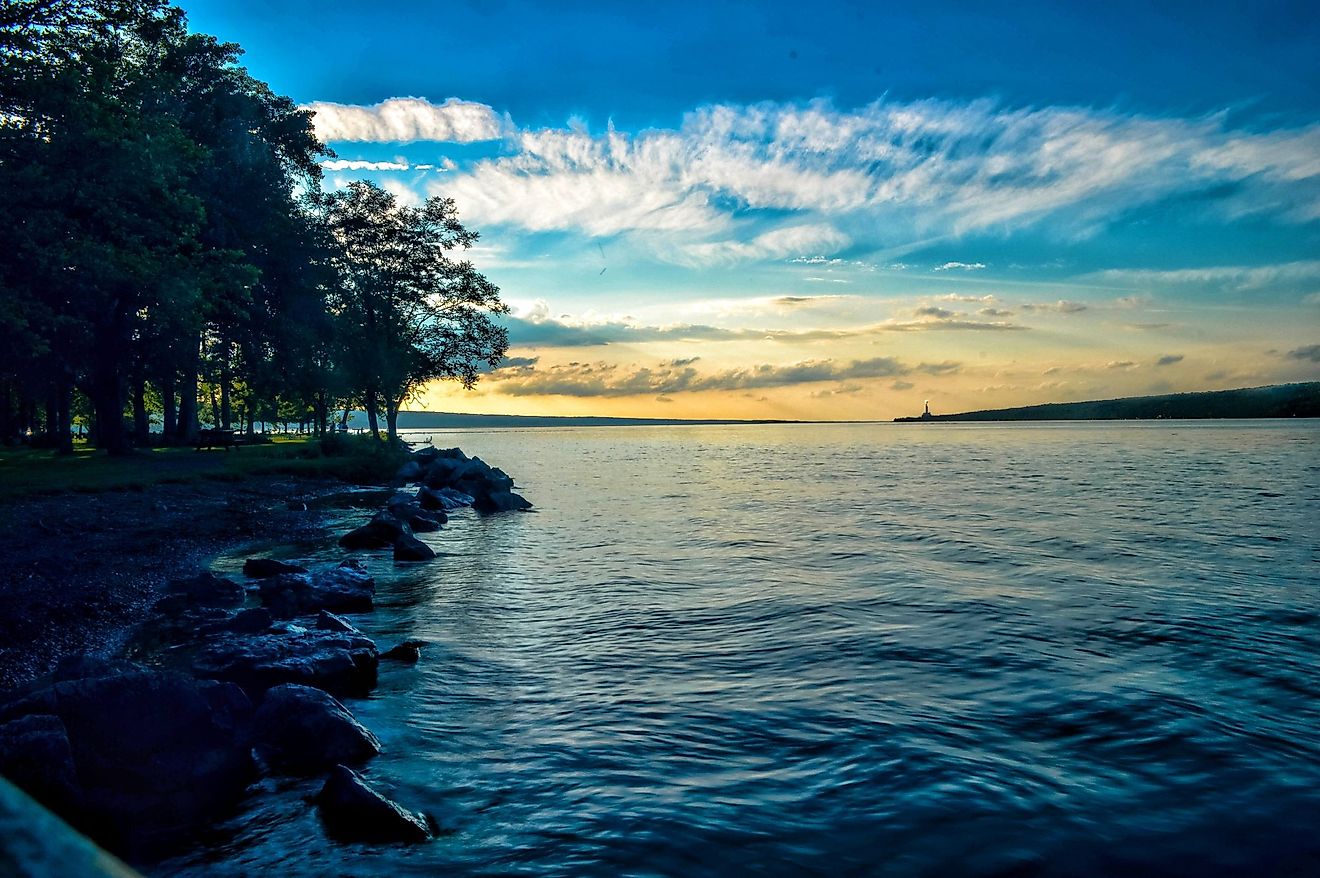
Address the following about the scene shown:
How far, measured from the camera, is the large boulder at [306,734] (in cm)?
777

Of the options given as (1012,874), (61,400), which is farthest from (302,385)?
(1012,874)

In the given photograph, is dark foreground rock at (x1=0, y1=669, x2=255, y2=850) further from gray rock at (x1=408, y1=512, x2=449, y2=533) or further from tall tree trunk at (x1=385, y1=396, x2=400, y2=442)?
tall tree trunk at (x1=385, y1=396, x2=400, y2=442)

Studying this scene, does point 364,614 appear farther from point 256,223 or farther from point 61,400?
point 61,400

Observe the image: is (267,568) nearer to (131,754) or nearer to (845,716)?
(131,754)

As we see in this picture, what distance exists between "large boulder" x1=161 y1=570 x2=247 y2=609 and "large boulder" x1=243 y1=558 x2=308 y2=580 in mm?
1816

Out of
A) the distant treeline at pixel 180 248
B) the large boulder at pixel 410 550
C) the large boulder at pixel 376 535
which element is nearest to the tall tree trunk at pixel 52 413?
the distant treeline at pixel 180 248

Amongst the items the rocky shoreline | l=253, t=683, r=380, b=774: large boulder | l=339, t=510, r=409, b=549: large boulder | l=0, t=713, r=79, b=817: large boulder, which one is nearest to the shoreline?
the rocky shoreline

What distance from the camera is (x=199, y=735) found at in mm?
7125

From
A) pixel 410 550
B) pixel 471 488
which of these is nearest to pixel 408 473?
pixel 471 488

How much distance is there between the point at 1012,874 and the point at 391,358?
172 ft

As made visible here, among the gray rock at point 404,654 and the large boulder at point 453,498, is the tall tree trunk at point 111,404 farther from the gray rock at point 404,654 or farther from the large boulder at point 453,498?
the gray rock at point 404,654

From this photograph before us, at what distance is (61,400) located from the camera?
41.4m

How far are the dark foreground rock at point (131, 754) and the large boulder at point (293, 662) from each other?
6.40 ft

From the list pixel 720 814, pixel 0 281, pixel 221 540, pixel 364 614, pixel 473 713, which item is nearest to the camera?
pixel 720 814
